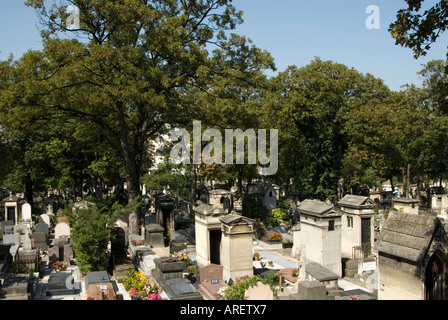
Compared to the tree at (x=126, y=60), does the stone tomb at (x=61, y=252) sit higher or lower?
lower

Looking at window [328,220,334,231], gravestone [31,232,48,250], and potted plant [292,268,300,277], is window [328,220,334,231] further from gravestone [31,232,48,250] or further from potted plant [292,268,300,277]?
gravestone [31,232,48,250]

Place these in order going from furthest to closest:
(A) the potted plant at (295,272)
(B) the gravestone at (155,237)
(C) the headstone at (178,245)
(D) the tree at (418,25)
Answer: (B) the gravestone at (155,237), (C) the headstone at (178,245), (A) the potted plant at (295,272), (D) the tree at (418,25)

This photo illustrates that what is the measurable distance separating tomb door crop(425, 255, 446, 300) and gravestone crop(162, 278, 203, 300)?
20.2 feet

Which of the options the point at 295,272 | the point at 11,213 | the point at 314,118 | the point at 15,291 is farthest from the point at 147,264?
the point at 314,118

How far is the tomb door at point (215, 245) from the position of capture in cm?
1844

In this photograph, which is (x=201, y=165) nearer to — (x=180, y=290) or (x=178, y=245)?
(x=178, y=245)

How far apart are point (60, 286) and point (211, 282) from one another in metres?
5.12

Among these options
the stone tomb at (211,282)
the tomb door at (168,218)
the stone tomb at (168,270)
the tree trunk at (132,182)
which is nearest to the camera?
the stone tomb at (211,282)

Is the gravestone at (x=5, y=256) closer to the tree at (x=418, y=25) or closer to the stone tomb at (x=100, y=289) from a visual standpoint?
the stone tomb at (x=100, y=289)

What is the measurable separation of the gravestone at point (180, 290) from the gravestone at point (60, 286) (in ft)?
10.7

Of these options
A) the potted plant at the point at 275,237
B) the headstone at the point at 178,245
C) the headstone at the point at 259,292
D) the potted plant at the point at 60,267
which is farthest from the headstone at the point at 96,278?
the potted plant at the point at 275,237

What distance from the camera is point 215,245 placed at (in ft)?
60.6

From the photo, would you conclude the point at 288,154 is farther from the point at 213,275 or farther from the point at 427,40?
the point at 427,40

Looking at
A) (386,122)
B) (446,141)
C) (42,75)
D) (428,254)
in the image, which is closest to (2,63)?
(42,75)
